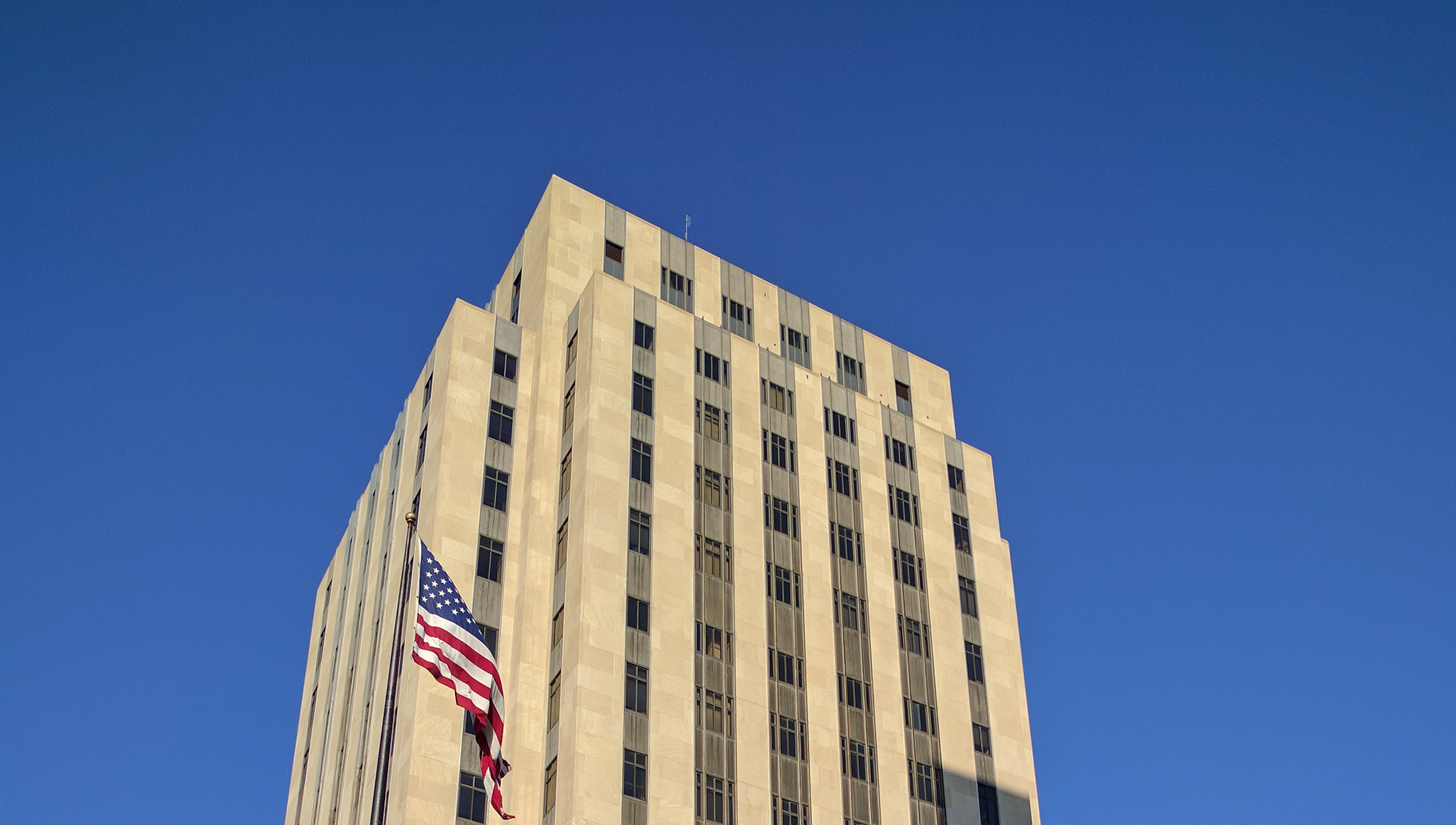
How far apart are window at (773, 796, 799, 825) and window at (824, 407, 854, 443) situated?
2335cm

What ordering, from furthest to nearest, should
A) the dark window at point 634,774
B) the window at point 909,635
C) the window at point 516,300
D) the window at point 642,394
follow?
the window at point 516,300, the window at point 909,635, the window at point 642,394, the dark window at point 634,774

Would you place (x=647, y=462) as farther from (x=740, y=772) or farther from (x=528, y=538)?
(x=740, y=772)

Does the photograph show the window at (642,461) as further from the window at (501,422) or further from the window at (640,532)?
the window at (501,422)

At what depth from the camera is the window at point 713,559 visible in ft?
238

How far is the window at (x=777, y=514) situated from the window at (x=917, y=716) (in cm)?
1090

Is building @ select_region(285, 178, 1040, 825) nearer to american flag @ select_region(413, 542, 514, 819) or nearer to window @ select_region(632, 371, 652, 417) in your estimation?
window @ select_region(632, 371, 652, 417)

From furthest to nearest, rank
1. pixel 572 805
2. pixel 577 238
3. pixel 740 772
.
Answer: pixel 577 238
pixel 740 772
pixel 572 805

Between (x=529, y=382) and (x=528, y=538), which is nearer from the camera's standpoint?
(x=528, y=538)

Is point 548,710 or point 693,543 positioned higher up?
point 693,543

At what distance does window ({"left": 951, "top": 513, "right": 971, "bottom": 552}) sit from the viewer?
85.6m

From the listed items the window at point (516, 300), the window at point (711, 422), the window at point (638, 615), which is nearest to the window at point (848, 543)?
the window at point (711, 422)

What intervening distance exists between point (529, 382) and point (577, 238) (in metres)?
11.2

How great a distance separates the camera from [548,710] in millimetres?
→ 67062

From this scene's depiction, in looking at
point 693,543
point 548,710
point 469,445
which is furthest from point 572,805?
point 469,445
